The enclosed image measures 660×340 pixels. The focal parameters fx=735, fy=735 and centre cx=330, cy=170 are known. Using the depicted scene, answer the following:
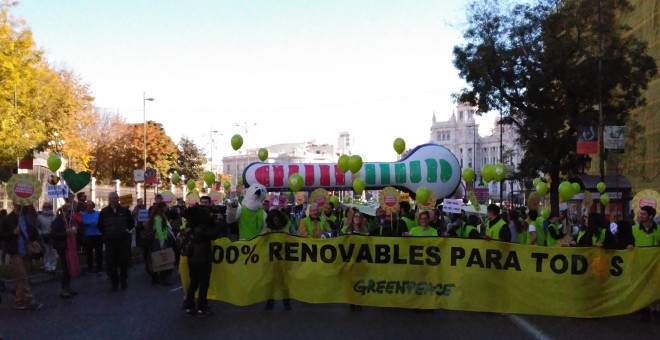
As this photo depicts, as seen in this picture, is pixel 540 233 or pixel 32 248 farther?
pixel 540 233

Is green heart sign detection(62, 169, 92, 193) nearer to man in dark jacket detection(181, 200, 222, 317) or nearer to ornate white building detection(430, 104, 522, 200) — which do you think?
man in dark jacket detection(181, 200, 222, 317)

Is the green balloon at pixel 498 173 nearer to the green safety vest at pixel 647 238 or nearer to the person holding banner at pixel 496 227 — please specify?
the person holding banner at pixel 496 227

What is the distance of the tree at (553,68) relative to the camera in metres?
32.5

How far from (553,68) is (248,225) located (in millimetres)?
24999

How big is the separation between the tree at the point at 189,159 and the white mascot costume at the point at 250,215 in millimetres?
73342

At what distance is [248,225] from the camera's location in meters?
11.1

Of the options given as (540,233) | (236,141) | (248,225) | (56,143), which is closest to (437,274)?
(248,225)

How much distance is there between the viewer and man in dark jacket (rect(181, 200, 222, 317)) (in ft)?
31.9

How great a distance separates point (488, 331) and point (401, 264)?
1711 mm

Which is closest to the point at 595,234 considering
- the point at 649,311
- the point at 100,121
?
the point at 649,311

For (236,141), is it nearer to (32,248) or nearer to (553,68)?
(32,248)

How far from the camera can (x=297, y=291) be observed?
10047 mm

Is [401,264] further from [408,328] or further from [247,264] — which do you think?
[247,264]

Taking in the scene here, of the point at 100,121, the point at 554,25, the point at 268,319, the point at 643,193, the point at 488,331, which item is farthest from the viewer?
the point at 100,121
